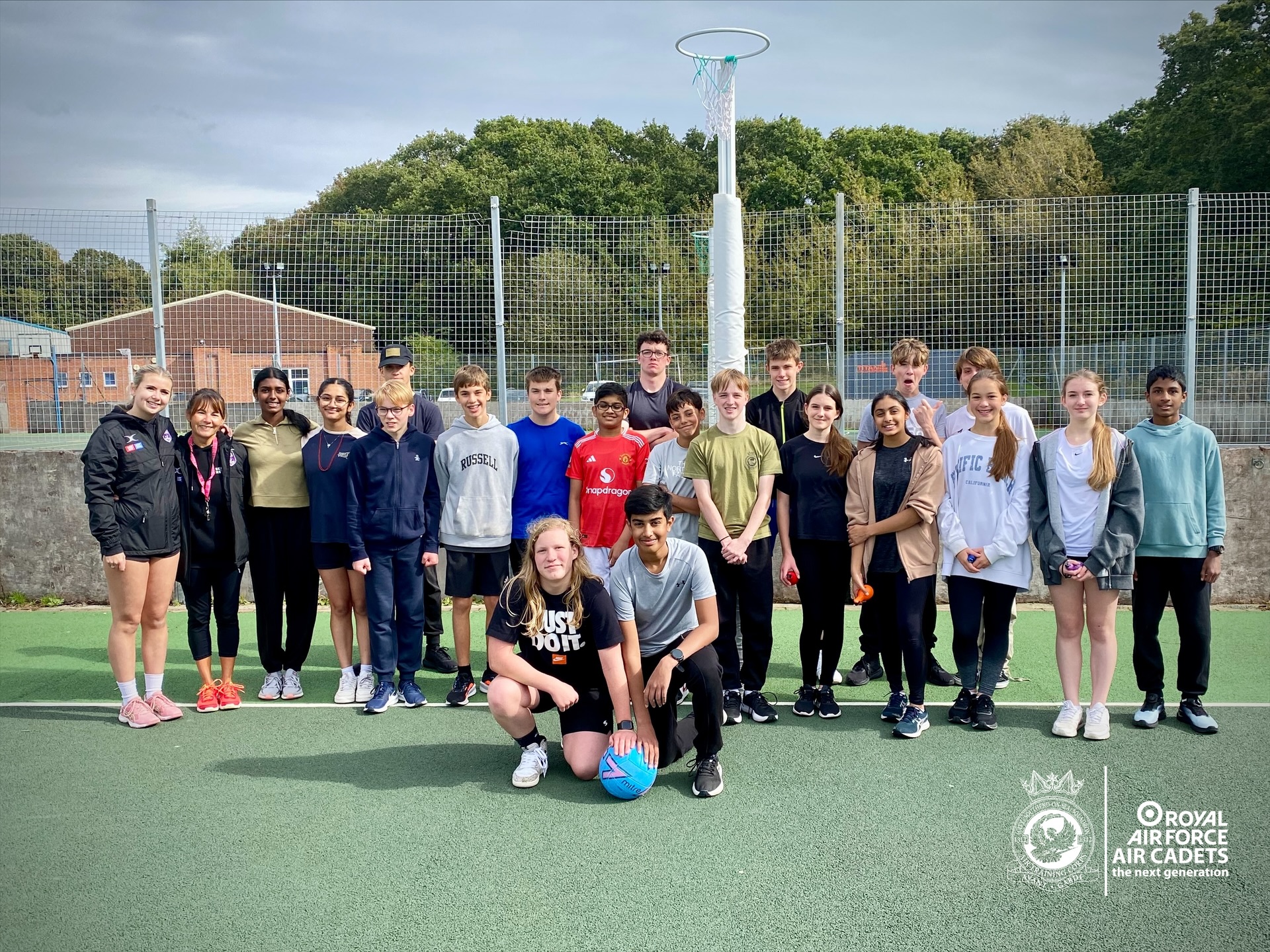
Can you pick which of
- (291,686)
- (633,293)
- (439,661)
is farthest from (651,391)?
(291,686)

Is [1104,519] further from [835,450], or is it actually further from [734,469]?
[734,469]

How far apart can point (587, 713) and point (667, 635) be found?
0.50 m

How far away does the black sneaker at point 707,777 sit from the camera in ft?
13.1

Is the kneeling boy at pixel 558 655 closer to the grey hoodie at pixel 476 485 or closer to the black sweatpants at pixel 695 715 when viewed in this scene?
the black sweatpants at pixel 695 715

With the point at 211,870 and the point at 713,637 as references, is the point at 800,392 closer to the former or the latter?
the point at 713,637

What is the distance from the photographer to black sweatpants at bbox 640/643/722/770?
13.5 feet

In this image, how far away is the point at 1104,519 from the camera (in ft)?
15.2

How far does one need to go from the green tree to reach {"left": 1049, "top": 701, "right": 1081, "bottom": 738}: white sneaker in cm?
3136

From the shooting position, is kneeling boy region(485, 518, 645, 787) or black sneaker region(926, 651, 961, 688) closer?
kneeling boy region(485, 518, 645, 787)

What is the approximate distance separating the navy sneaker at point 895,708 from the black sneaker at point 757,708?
59cm

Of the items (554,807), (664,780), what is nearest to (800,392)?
(664,780)

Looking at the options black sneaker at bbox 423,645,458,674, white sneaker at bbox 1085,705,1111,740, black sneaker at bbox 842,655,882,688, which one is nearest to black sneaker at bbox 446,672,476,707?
black sneaker at bbox 423,645,458,674

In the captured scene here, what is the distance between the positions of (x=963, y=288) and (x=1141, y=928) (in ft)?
19.0

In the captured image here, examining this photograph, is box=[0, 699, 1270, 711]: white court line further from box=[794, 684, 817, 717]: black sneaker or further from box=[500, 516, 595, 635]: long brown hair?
box=[500, 516, 595, 635]: long brown hair
